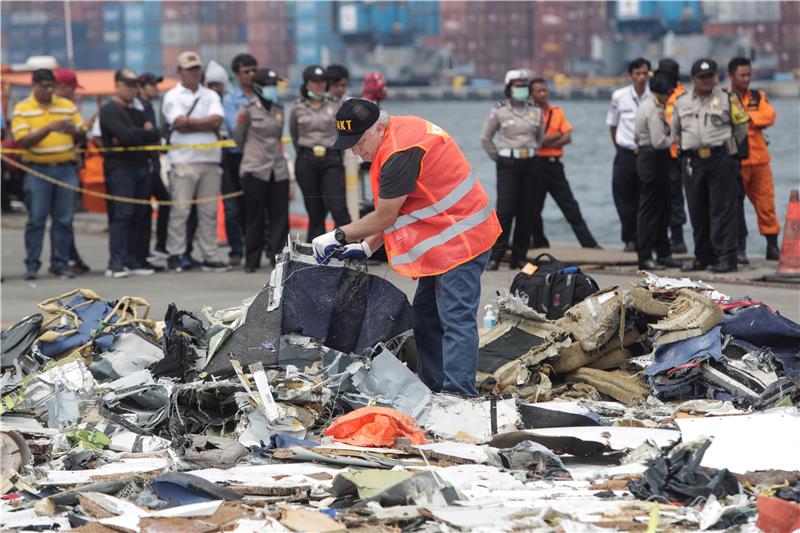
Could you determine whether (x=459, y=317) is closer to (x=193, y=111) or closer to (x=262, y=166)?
(x=262, y=166)

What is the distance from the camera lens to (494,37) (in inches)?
7146

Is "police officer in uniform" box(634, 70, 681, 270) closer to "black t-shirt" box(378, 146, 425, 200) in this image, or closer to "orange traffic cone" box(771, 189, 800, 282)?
"orange traffic cone" box(771, 189, 800, 282)

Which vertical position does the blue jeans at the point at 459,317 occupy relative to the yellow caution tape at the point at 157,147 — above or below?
below

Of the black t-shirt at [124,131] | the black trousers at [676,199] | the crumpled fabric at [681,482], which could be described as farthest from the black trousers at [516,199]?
the crumpled fabric at [681,482]

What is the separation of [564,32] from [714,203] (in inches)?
6418

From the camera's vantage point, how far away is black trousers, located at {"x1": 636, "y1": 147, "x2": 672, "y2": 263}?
14.0 metres

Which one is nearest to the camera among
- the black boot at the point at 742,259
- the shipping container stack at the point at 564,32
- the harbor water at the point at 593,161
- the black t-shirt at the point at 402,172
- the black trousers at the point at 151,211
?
the black t-shirt at the point at 402,172

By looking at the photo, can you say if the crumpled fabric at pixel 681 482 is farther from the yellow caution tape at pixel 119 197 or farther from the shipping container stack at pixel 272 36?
the shipping container stack at pixel 272 36

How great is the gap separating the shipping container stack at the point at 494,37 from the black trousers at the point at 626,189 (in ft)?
526

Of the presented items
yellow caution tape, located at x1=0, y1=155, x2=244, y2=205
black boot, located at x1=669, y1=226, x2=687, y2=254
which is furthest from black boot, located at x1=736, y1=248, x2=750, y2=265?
yellow caution tape, located at x1=0, y1=155, x2=244, y2=205

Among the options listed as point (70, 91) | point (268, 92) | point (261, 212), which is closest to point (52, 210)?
point (70, 91)

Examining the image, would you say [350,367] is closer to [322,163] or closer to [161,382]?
[161,382]

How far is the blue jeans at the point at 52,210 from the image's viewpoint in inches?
576

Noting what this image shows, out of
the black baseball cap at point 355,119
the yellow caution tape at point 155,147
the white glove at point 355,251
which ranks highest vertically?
the black baseball cap at point 355,119
